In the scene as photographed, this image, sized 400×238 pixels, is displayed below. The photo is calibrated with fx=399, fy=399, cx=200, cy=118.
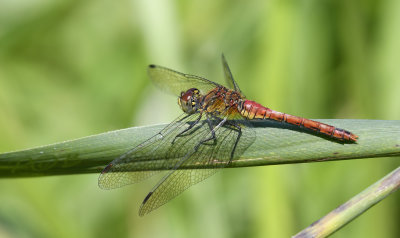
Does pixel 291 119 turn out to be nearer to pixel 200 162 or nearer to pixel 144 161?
pixel 200 162

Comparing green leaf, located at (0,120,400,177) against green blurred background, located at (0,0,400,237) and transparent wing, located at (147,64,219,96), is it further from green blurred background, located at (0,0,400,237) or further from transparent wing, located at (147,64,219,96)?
transparent wing, located at (147,64,219,96)

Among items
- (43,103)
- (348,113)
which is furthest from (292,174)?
(43,103)

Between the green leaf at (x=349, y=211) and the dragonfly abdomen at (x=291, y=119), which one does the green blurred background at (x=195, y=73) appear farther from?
the green leaf at (x=349, y=211)

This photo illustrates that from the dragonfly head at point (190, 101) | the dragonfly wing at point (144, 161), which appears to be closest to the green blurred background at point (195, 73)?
the dragonfly head at point (190, 101)

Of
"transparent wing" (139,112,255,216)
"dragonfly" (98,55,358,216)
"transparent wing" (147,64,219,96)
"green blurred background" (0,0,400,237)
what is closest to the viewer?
"dragonfly" (98,55,358,216)

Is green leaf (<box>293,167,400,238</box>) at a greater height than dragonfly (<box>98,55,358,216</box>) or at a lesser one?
lesser

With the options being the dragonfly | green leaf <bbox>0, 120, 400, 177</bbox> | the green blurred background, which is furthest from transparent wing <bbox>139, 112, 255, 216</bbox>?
the green blurred background

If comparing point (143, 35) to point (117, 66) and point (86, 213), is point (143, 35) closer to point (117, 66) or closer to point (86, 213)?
point (117, 66)
